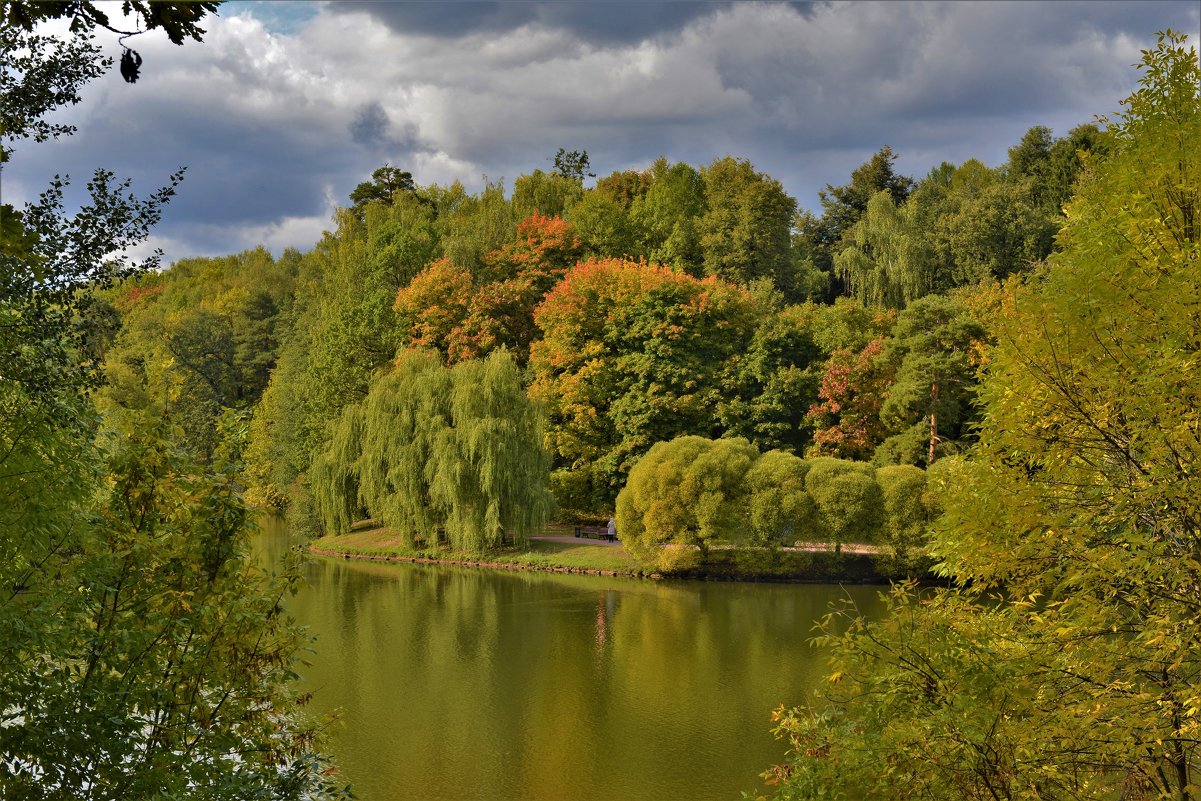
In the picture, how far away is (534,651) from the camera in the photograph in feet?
81.6

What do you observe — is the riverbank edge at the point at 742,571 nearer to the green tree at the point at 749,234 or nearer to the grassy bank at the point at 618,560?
the grassy bank at the point at 618,560

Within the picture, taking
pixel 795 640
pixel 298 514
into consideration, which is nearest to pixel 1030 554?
pixel 795 640

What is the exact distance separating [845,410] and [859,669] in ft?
108

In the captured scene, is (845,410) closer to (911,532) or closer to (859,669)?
(911,532)

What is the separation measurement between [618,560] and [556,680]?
46.8 feet

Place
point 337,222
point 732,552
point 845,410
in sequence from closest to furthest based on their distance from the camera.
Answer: point 732,552 < point 845,410 < point 337,222

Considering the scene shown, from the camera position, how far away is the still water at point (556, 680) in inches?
652

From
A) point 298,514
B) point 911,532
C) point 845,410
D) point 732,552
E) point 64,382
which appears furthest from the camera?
point 298,514

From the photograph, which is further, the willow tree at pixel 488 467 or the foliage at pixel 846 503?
the willow tree at pixel 488 467

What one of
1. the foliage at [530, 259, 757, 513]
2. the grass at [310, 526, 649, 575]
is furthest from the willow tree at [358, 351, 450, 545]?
the foliage at [530, 259, 757, 513]

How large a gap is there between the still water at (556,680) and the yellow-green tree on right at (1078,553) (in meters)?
4.62

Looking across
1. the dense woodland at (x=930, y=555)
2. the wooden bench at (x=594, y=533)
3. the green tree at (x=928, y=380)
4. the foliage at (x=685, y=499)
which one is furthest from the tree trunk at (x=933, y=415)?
the dense woodland at (x=930, y=555)

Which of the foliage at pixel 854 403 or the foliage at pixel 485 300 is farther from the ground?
the foliage at pixel 485 300

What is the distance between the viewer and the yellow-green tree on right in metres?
6.70
